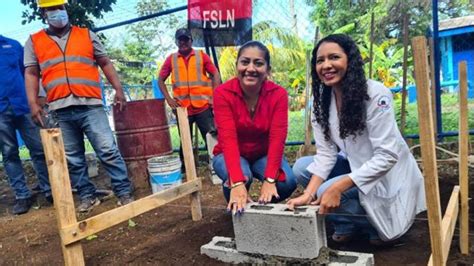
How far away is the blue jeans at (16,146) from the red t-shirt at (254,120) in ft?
7.74

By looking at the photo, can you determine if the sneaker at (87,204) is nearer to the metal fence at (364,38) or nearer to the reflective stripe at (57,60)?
the reflective stripe at (57,60)

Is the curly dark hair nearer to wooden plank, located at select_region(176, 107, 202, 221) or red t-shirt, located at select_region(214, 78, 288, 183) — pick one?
red t-shirt, located at select_region(214, 78, 288, 183)

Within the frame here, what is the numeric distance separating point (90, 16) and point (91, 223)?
4.12 meters

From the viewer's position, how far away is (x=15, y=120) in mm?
3682

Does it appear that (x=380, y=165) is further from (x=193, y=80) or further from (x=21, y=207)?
(x=21, y=207)

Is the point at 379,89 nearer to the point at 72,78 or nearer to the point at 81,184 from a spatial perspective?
the point at 72,78

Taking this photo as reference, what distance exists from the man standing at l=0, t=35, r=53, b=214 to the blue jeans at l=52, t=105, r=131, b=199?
55 centimetres

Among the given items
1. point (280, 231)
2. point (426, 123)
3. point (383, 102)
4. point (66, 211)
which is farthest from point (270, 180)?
point (426, 123)

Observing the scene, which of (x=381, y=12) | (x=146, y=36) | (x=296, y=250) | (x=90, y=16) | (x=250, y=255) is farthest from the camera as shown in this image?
(x=146, y=36)

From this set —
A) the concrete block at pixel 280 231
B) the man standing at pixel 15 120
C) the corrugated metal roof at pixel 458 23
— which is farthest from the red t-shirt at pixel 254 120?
the corrugated metal roof at pixel 458 23

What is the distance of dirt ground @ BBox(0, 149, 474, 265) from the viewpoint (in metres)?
2.11

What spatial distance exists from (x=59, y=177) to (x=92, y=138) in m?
1.50

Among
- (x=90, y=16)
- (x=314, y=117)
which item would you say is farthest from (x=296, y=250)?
(x=90, y=16)

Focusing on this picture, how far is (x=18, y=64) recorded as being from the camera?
146 inches
